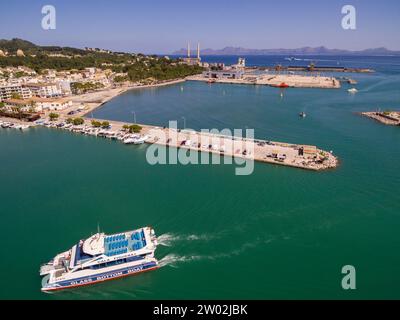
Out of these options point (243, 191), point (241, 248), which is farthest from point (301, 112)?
point (241, 248)

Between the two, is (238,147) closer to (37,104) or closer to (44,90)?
(37,104)

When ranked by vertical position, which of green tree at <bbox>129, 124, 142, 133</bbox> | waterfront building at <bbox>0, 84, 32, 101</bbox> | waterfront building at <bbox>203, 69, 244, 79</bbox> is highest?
waterfront building at <bbox>203, 69, 244, 79</bbox>

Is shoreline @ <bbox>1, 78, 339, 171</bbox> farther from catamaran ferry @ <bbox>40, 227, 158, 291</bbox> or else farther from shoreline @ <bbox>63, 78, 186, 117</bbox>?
catamaran ferry @ <bbox>40, 227, 158, 291</bbox>

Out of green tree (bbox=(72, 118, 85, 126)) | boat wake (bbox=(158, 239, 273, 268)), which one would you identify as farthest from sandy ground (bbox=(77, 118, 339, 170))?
boat wake (bbox=(158, 239, 273, 268))

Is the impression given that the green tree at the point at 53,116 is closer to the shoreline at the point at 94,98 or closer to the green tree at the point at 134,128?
the shoreline at the point at 94,98

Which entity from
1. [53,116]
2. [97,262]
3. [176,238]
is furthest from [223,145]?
[53,116]

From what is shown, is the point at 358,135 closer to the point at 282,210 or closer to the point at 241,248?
the point at 282,210
